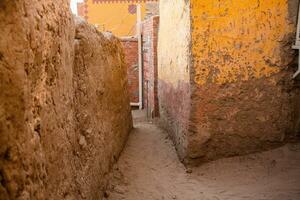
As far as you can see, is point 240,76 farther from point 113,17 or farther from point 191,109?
point 113,17

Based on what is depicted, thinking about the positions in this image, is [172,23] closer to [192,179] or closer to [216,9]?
[216,9]

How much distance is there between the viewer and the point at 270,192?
3541 millimetres

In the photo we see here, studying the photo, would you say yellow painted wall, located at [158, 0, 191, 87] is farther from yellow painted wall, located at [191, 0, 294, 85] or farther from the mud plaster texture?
the mud plaster texture

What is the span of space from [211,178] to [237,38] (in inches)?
65.5

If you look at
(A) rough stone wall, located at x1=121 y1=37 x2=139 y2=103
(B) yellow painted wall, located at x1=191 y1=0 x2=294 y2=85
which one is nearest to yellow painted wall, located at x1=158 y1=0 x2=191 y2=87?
(B) yellow painted wall, located at x1=191 y1=0 x2=294 y2=85

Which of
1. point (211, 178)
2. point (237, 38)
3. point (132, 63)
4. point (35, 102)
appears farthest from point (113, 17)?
point (35, 102)

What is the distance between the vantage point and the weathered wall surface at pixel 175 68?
4358 mm

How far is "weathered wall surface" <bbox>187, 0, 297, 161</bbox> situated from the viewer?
416 cm

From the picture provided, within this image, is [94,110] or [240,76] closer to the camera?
[94,110]

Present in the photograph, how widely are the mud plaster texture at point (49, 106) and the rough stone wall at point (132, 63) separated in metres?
6.62

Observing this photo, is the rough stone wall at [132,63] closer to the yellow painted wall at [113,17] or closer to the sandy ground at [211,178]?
the yellow painted wall at [113,17]

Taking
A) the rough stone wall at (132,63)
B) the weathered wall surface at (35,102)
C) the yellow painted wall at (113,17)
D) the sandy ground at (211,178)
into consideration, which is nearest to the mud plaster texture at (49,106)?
the weathered wall surface at (35,102)

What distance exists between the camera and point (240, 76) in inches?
167

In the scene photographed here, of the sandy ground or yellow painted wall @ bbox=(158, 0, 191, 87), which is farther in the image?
yellow painted wall @ bbox=(158, 0, 191, 87)
